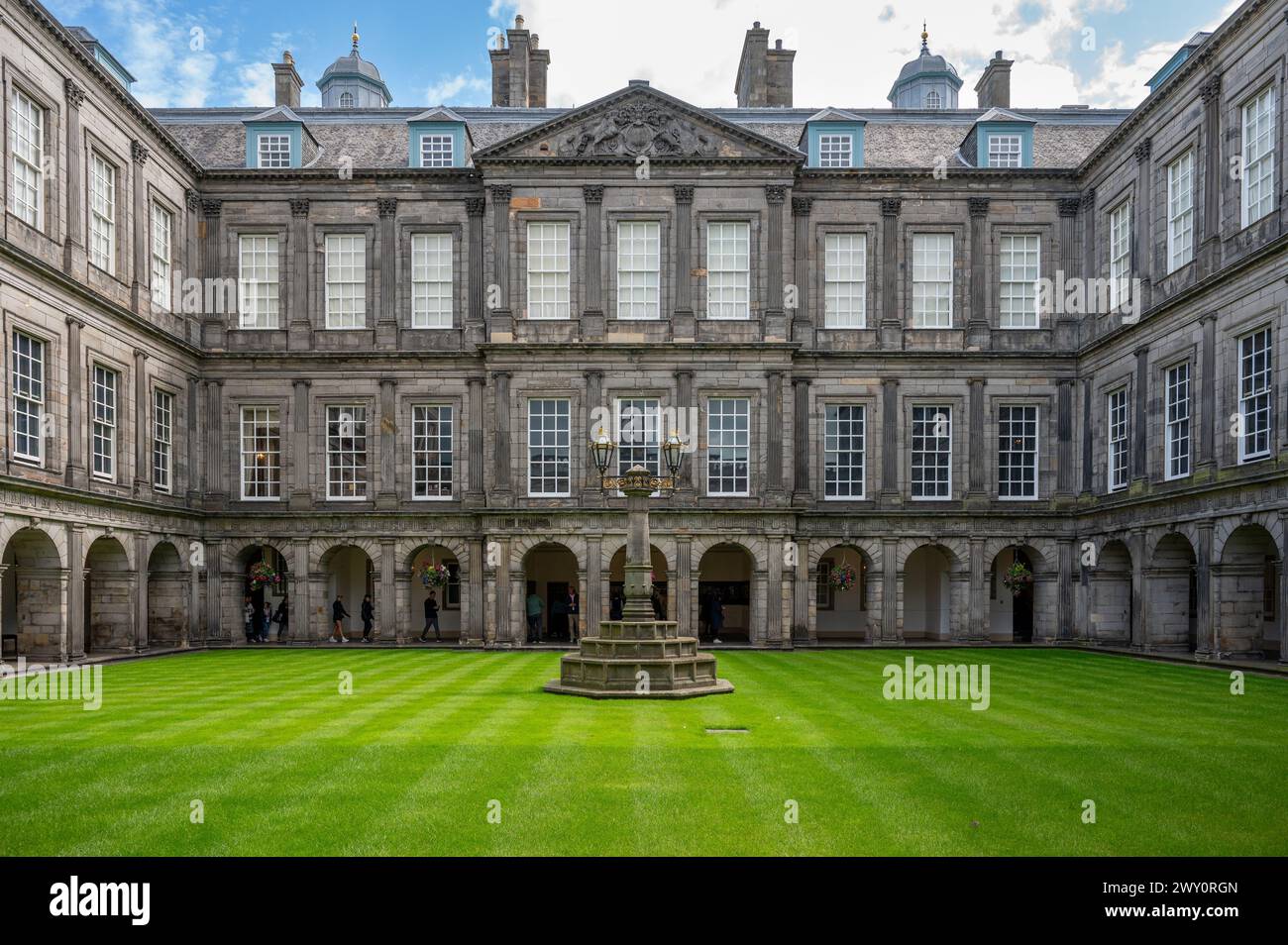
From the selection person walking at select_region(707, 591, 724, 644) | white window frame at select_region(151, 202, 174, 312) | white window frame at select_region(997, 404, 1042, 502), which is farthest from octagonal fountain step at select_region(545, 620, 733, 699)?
white window frame at select_region(151, 202, 174, 312)

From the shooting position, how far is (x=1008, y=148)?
34281 mm

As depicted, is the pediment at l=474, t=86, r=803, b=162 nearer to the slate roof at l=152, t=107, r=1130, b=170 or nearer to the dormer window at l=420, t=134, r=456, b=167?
the dormer window at l=420, t=134, r=456, b=167

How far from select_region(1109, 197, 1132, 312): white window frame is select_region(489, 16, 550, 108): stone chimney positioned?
2104 centimetres

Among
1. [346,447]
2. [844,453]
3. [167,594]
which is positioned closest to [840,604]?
[844,453]

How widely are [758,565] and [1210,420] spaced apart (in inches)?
508

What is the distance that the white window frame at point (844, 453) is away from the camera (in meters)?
33.8

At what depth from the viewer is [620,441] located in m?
32.7

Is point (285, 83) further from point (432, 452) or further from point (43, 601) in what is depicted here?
point (43, 601)

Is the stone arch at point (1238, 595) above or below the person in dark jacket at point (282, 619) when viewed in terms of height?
above

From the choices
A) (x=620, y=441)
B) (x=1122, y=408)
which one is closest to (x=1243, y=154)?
(x=1122, y=408)

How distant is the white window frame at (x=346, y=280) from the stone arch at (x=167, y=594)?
8.78 m

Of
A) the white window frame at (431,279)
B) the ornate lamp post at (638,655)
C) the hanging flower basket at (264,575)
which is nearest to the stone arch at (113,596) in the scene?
the hanging flower basket at (264,575)

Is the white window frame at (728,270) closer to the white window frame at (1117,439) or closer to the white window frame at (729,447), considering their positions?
the white window frame at (729,447)

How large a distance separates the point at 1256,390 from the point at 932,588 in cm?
1421
